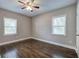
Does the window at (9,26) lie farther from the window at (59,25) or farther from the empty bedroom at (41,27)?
the window at (59,25)

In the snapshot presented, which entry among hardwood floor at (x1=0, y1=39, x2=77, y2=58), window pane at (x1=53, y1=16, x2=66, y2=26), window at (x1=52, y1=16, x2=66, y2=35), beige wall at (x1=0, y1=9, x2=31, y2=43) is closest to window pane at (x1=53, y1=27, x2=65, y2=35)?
window at (x1=52, y1=16, x2=66, y2=35)

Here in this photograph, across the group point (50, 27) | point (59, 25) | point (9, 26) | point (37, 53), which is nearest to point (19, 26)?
point (9, 26)

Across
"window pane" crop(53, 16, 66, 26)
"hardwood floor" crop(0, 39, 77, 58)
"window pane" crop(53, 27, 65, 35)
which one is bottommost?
"hardwood floor" crop(0, 39, 77, 58)

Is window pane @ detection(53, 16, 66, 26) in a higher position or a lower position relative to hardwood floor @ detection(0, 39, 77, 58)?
higher

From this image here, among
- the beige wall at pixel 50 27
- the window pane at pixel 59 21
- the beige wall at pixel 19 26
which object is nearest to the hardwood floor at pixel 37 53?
Answer: the beige wall at pixel 50 27

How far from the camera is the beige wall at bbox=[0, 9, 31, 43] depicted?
4684 millimetres

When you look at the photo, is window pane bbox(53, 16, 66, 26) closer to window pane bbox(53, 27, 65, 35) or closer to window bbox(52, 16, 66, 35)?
window bbox(52, 16, 66, 35)

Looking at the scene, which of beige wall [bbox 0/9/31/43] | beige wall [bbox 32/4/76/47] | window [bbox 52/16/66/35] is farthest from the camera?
beige wall [bbox 0/9/31/43]

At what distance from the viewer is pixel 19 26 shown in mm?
6098

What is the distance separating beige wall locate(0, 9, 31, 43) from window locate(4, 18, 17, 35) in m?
0.29

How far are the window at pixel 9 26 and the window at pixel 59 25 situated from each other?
3.07m

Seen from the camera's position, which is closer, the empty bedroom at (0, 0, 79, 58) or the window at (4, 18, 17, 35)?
the empty bedroom at (0, 0, 79, 58)

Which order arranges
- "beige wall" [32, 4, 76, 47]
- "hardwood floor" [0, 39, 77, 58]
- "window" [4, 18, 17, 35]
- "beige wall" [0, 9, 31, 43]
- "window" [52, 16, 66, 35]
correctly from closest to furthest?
"hardwood floor" [0, 39, 77, 58], "beige wall" [32, 4, 76, 47], "window" [52, 16, 66, 35], "beige wall" [0, 9, 31, 43], "window" [4, 18, 17, 35]

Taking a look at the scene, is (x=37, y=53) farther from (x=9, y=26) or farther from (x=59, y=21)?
(x=9, y=26)
